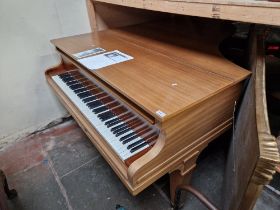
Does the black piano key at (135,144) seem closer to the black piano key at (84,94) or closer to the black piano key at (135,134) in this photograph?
the black piano key at (135,134)

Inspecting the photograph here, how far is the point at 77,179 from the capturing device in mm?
1385

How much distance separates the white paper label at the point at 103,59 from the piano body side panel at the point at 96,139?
0.27 m

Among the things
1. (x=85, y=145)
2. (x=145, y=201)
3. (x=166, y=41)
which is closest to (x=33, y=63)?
(x=85, y=145)

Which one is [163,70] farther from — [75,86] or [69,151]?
[69,151]

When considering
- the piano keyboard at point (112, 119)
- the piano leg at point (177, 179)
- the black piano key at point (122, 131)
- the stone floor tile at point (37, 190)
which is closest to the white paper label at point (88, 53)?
→ the piano keyboard at point (112, 119)

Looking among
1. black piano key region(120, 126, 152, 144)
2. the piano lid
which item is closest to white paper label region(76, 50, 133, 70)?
the piano lid

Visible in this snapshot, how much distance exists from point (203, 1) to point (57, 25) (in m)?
1.12

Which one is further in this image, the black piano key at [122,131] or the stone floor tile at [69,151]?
the stone floor tile at [69,151]

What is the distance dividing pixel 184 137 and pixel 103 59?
0.54 metres

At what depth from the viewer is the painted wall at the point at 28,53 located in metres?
1.35

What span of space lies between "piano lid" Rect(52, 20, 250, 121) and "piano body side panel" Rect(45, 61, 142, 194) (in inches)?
9.7

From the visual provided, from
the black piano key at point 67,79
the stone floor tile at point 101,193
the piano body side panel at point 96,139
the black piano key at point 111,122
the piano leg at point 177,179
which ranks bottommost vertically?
the stone floor tile at point 101,193

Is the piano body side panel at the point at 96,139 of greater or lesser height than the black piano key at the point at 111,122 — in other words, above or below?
below

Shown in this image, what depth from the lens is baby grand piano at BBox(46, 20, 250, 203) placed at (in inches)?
27.8
